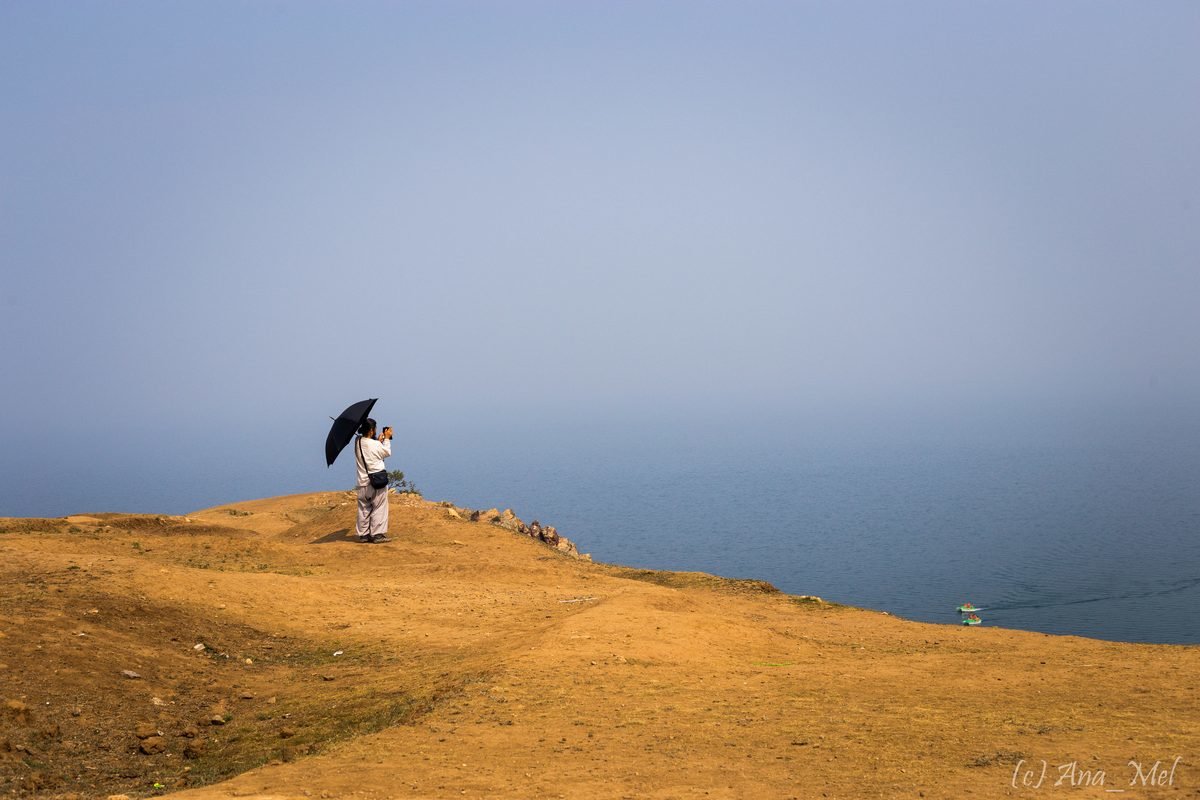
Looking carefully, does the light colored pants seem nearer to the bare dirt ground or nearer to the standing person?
the standing person

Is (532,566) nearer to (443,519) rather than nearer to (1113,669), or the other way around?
(443,519)

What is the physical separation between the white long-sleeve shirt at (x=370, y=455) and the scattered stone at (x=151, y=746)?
32.3 ft

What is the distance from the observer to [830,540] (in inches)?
2237

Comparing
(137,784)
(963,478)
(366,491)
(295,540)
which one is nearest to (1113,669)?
(137,784)

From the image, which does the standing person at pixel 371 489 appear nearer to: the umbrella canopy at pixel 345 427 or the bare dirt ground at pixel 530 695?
the umbrella canopy at pixel 345 427

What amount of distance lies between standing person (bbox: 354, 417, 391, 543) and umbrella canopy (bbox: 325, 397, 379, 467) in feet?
0.67

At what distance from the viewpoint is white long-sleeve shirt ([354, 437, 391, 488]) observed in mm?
18781

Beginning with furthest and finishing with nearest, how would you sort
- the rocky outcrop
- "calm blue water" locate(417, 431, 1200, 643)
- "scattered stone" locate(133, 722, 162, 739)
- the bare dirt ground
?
1. "calm blue water" locate(417, 431, 1200, 643)
2. the rocky outcrop
3. "scattered stone" locate(133, 722, 162, 739)
4. the bare dirt ground

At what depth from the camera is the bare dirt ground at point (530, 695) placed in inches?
285

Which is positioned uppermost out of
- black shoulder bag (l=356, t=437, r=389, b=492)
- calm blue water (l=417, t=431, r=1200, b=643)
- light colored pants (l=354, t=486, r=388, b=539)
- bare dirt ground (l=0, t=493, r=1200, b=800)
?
black shoulder bag (l=356, t=437, r=389, b=492)

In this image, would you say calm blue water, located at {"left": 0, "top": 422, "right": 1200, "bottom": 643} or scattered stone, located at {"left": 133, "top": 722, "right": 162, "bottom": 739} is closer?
scattered stone, located at {"left": 133, "top": 722, "right": 162, "bottom": 739}

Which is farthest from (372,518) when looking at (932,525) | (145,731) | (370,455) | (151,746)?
(932,525)

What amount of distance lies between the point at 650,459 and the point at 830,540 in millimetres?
65430

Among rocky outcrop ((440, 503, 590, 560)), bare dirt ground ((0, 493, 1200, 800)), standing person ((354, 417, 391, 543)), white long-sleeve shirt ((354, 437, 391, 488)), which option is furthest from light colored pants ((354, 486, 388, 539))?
rocky outcrop ((440, 503, 590, 560))
